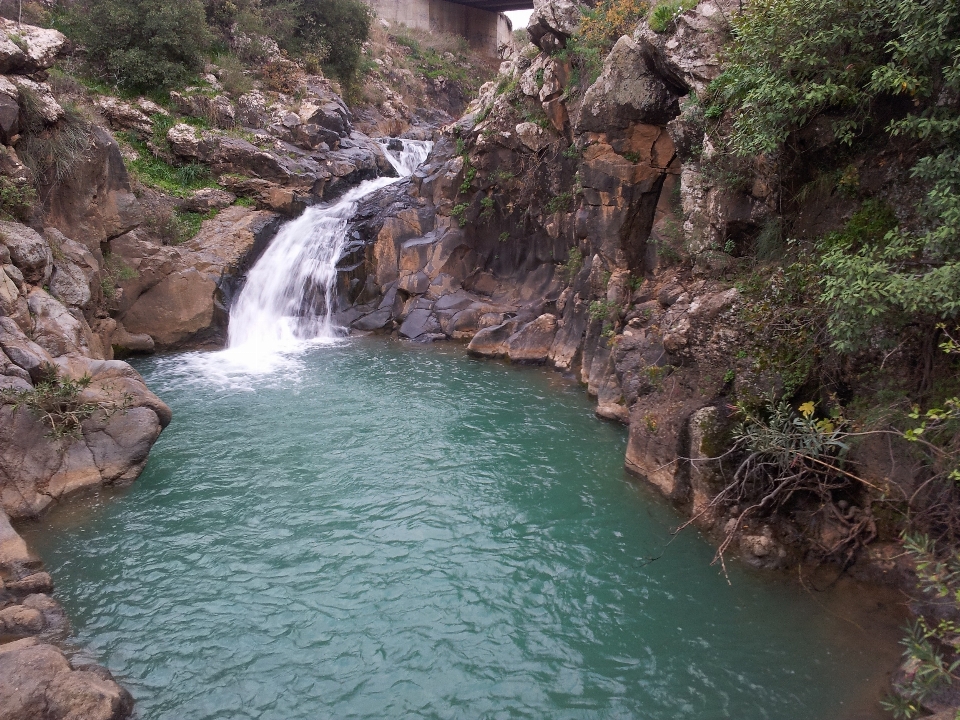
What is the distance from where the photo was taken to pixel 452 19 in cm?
4334

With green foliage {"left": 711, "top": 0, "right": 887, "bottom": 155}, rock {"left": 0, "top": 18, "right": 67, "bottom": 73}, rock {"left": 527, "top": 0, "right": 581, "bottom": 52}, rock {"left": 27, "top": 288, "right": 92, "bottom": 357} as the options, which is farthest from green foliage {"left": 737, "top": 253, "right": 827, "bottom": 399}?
rock {"left": 0, "top": 18, "right": 67, "bottom": 73}

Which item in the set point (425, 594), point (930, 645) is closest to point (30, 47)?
point (425, 594)

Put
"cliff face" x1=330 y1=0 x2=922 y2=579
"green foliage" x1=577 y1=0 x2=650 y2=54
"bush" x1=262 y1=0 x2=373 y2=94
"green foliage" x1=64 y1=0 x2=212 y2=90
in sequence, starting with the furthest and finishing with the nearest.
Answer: "bush" x1=262 y1=0 x2=373 y2=94 < "green foliage" x1=64 y1=0 x2=212 y2=90 < "green foliage" x1=577 y1=0 x2=650 y2=54 < "cliff face" x1=330 y1=0 x2=922 y2=579

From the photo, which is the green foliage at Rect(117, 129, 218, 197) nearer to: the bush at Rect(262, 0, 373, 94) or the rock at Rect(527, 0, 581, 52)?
the bush at Rect(262, 0, 373, 94)

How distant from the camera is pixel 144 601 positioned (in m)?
7.71

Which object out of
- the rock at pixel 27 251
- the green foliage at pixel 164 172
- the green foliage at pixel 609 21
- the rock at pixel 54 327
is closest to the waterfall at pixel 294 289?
the green foliage at pixel 164 172

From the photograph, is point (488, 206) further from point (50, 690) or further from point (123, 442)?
point (50, 690)

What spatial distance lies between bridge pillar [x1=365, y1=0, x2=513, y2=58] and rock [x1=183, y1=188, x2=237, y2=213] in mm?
24810

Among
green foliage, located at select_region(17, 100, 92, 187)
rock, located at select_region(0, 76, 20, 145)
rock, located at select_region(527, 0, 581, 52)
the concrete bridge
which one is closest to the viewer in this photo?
rock, located at select_region(0, 76, 20, 145)

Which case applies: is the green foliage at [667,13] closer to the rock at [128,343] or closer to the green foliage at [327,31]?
the rock at [128,343]

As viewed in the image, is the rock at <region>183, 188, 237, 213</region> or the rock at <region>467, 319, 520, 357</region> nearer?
the rock at <region>467, 319, 520, 357</region>

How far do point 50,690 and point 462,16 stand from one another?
1843 inches

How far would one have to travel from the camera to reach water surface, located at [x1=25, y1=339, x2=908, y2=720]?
21.1 ft

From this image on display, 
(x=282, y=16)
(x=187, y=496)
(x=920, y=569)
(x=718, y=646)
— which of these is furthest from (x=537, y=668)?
(x=282, y=16)
